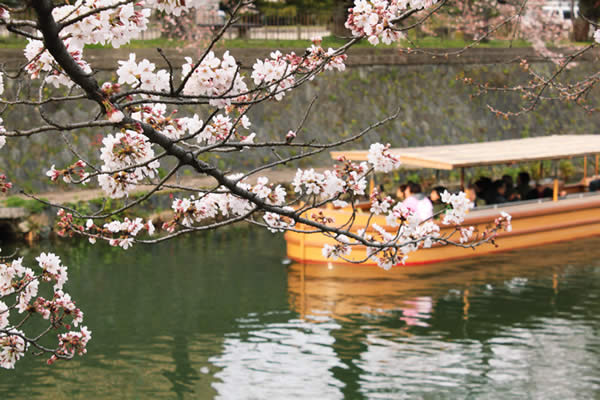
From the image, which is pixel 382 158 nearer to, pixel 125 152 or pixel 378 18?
pixel 378 18

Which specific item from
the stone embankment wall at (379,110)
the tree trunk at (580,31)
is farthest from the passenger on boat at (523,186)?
the tree trunk at (580,31)

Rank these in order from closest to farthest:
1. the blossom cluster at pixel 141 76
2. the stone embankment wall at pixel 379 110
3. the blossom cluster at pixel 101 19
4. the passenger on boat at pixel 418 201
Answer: the blossom cluster at pixel 101 19
the blossom cluster at pixel 141 76
the passenger on boat at pixel 418 201
the stone embankment wall at pixel 379 110

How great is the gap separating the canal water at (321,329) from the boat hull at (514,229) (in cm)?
31

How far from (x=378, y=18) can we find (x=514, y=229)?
1281 cm

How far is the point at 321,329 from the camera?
12.0 metres

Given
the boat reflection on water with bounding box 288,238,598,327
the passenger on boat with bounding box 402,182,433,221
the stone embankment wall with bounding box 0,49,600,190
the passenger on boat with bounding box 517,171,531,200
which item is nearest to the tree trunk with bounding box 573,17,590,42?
the stone embankment wall with bounding box 0,49,600,190

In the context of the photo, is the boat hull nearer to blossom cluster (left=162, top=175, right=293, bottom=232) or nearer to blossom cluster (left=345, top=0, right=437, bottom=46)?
blossom cluster (left=162, top=175, right=293, bottom=232)

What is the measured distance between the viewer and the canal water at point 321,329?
991cm

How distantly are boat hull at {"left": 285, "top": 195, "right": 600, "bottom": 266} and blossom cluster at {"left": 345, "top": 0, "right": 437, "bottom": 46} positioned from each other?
9.99 meters

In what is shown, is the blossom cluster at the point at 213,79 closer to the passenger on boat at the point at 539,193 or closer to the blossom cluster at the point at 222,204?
the blossom cluster at the point at 222,204

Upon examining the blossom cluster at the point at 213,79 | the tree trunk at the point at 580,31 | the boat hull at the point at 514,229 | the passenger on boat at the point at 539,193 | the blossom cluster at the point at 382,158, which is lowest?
the boat hull at the point at 514,229

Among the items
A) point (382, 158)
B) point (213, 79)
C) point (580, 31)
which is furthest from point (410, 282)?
point (580, 31)

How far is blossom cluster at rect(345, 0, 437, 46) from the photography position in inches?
195

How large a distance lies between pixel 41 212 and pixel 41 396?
9.19m
